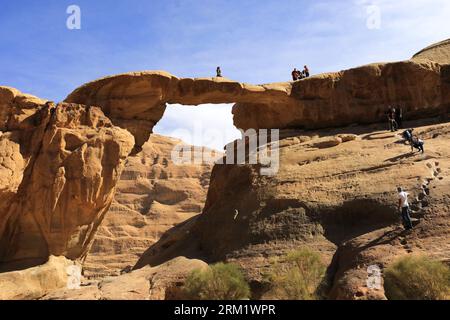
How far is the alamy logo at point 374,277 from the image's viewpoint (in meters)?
15.1

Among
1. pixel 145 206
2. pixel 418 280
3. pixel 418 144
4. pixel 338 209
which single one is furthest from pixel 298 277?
pixel 145 206

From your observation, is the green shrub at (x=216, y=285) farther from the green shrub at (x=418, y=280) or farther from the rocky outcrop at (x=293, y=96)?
the rocky outcrop at (x=293, y=96)

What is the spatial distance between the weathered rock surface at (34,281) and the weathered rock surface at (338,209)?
4.20 meters

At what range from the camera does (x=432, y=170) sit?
64.4 ft

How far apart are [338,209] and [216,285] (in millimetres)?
6015

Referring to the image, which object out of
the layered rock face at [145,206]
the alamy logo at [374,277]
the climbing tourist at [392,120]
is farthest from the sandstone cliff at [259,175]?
the layered rock face at [145,206]

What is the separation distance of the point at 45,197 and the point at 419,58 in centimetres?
2046

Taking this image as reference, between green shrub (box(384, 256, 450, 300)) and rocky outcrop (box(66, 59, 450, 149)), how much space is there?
14068 mm

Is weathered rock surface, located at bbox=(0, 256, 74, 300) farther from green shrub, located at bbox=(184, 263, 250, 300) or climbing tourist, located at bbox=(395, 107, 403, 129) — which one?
climbing tourist, located at bbox=(395, 107, 403, 129)

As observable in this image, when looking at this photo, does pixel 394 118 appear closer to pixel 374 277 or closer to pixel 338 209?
pixel 338 209

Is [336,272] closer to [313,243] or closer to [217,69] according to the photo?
[313,243]

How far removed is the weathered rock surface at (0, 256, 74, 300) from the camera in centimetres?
2000

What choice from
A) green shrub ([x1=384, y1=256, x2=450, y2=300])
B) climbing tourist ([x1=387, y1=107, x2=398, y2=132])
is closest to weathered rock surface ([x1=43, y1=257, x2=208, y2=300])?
green shrub ([x1=384, y1=256, x2=450, y2=300])

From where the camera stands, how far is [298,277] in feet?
53.9
